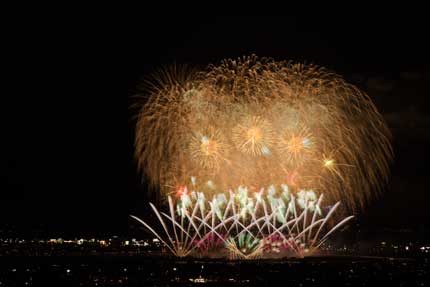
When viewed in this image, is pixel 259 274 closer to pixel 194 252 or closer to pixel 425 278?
pixel 425 278

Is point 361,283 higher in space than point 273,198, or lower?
lower

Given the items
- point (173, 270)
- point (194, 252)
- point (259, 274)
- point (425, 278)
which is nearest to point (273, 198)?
point (259, 274)

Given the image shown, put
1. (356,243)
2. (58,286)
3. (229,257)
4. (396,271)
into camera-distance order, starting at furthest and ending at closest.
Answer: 1. (356,243)
2. (229,257)
3. (396,271)
4. (58,286)

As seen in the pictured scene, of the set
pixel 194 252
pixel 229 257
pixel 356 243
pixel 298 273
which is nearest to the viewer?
pixel 298 273

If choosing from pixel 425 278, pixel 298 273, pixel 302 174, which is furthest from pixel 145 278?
pixel 425 278

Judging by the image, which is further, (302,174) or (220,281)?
(220,281)

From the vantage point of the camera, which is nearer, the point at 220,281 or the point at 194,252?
the point at 220,281

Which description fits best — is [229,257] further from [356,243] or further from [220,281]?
[356,243]

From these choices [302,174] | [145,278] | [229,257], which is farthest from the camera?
[229,257]

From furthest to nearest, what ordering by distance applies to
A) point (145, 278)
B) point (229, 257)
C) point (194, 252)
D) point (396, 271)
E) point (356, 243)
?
point (356, 243)
point (194, 252)
point (229, 257)
point (396, 271)
point (145, 278)
